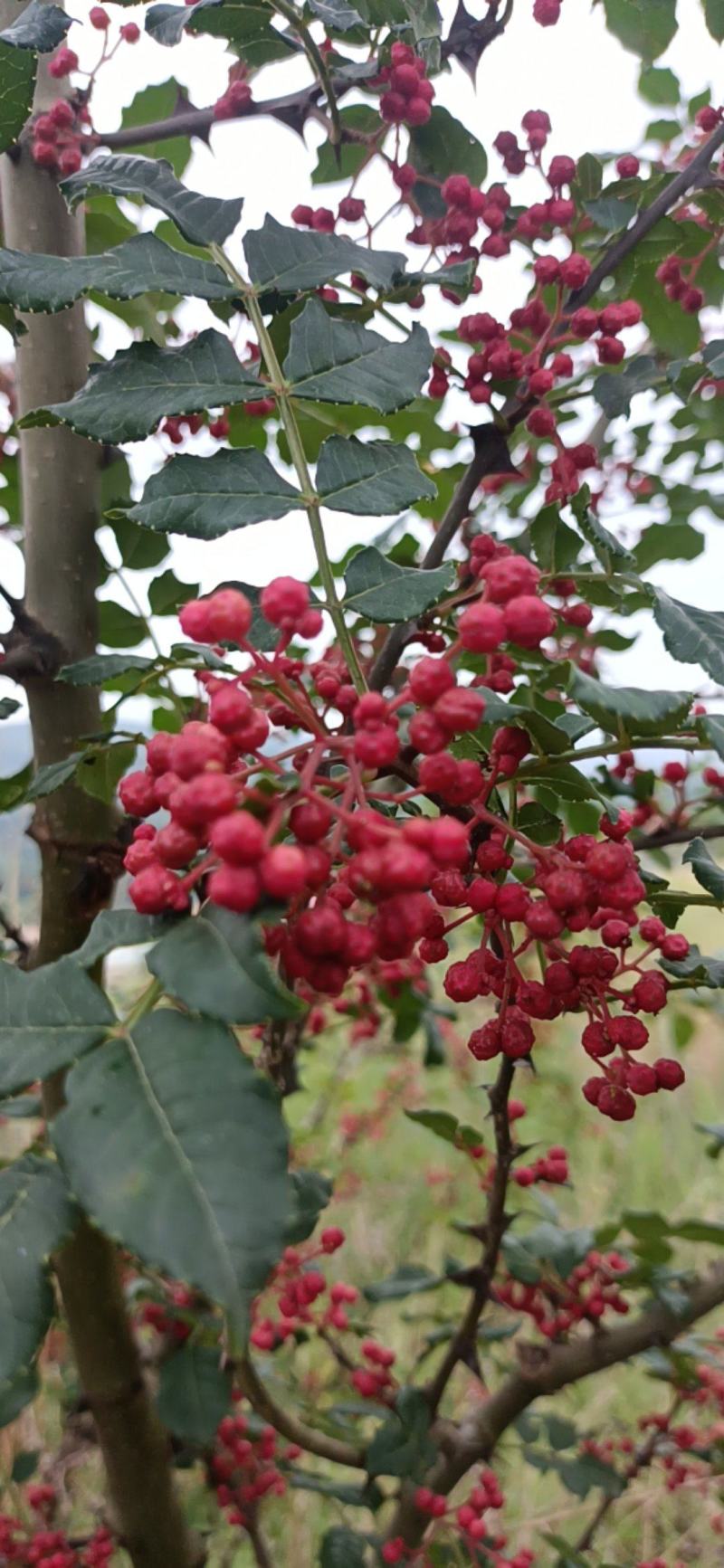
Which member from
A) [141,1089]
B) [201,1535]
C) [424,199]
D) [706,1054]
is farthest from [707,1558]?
[424,199]

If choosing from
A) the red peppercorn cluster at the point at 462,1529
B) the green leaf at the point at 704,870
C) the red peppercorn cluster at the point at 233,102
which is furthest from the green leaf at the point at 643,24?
the red peppercorn cluster at the point at 462,1529

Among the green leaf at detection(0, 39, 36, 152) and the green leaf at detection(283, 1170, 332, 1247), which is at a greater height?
the green leaf at detection(0, 39, 36, 152)

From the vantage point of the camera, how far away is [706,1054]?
11.9ft

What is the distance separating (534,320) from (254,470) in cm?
35

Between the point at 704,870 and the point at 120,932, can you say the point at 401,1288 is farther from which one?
the point at 120,932

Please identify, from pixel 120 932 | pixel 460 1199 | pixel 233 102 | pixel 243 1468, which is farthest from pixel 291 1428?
pixel 460 1199

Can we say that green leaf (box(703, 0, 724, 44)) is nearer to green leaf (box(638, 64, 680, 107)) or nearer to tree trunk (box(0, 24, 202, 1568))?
green leaf (box(638, 64, 680, 107))

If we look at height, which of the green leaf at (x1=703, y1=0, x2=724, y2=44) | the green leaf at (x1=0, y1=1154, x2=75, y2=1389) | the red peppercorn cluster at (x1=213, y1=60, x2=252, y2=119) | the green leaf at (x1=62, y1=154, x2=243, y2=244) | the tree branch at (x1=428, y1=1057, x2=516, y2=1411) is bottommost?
the tree branch at (x1=428, y1=1057, x2=516, y2=1411)

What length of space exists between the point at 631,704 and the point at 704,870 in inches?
8.5

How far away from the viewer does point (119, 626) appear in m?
1.08

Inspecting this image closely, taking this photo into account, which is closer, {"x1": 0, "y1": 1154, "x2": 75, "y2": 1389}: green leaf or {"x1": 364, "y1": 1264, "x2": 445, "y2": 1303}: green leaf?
{"x1": 0, "y1": 1154, "x2": 75, "y2": 1389}: green leaf

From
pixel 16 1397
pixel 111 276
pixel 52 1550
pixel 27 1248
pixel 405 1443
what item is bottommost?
pixel 52 1550

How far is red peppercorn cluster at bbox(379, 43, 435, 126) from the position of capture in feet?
2.52

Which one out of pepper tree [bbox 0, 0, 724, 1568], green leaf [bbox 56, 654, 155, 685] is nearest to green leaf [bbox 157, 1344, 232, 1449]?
pepper tree [bbox 0, 0, 724, 1568]
